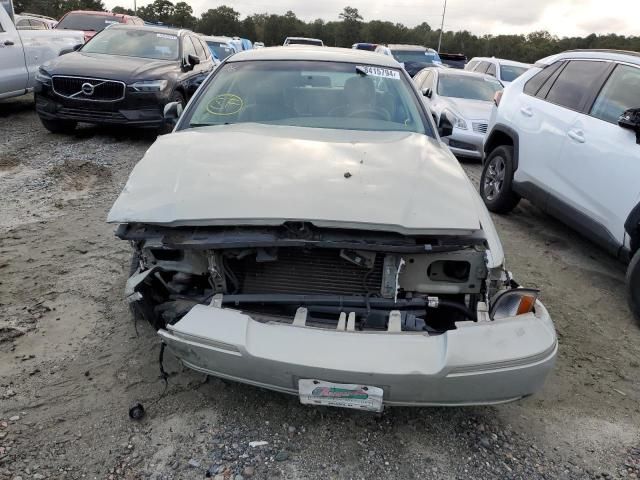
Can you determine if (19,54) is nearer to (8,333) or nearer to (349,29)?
(8,333)

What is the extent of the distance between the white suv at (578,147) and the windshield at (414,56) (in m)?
11.7

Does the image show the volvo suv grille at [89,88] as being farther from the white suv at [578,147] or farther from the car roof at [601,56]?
the car roof at [601,56]

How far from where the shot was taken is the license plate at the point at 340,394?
2.19 metres

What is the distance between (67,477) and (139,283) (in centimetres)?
89

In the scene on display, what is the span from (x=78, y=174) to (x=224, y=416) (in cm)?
458

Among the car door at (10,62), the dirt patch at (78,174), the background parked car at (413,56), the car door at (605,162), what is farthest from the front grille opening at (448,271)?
the background parked car at (413,56)

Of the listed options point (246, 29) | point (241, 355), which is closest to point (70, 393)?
point (241, 355)

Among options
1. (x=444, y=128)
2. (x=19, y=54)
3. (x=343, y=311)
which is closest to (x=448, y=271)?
(x=343, y=311)

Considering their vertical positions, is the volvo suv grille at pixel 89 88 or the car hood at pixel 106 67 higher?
the car hood at pixel 106 67

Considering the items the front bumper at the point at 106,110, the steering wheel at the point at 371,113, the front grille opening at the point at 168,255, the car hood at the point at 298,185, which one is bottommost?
the front bumper at the point at 106,110

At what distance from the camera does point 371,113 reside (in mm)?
3859

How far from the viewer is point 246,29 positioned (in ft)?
226

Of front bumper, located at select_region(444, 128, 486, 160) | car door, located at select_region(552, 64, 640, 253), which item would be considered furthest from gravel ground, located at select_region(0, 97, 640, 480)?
front bumper, located at select_region(444, 128, 486, 160)

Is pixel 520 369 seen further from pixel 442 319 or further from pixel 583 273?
pixel 583 273
